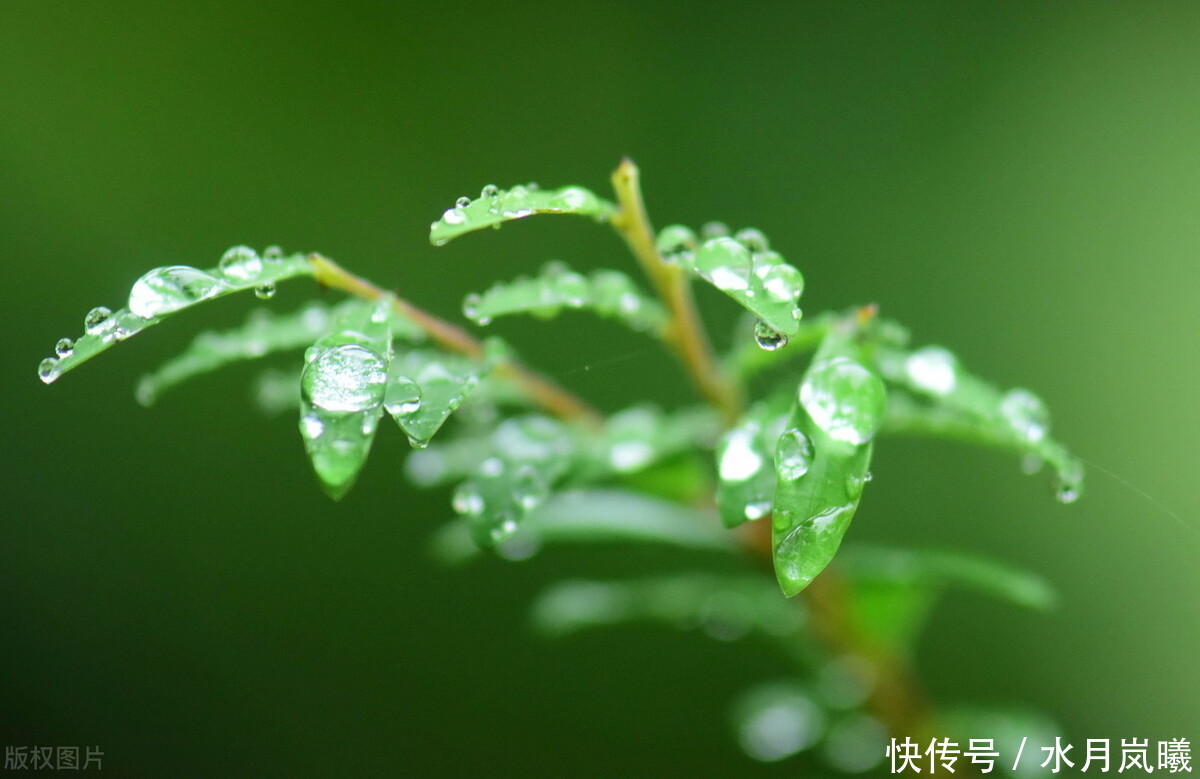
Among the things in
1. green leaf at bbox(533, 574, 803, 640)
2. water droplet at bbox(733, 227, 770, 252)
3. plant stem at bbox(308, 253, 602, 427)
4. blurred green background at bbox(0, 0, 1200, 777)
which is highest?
blurred green background at bbox(0, 0, 1200, 777)

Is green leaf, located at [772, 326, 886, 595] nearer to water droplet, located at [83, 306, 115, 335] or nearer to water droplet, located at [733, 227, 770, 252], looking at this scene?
water droplet, located at [733, 227, 770, 252]

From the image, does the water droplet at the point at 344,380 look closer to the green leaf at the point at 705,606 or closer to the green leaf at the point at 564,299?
the green leaf at the point at 564,299

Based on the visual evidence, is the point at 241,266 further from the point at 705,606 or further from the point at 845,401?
the point at 705,606

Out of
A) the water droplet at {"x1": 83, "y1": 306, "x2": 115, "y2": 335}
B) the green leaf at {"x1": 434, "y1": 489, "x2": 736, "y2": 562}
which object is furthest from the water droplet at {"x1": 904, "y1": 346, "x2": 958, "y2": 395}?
the water droplet at {"x1": 83, "y1": 306, "x2": 115, "y2": 335}

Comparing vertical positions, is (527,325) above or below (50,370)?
above

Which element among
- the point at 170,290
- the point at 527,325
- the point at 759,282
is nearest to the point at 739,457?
the point at 759,282

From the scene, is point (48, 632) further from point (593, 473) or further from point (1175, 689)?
point (1175, 689)
